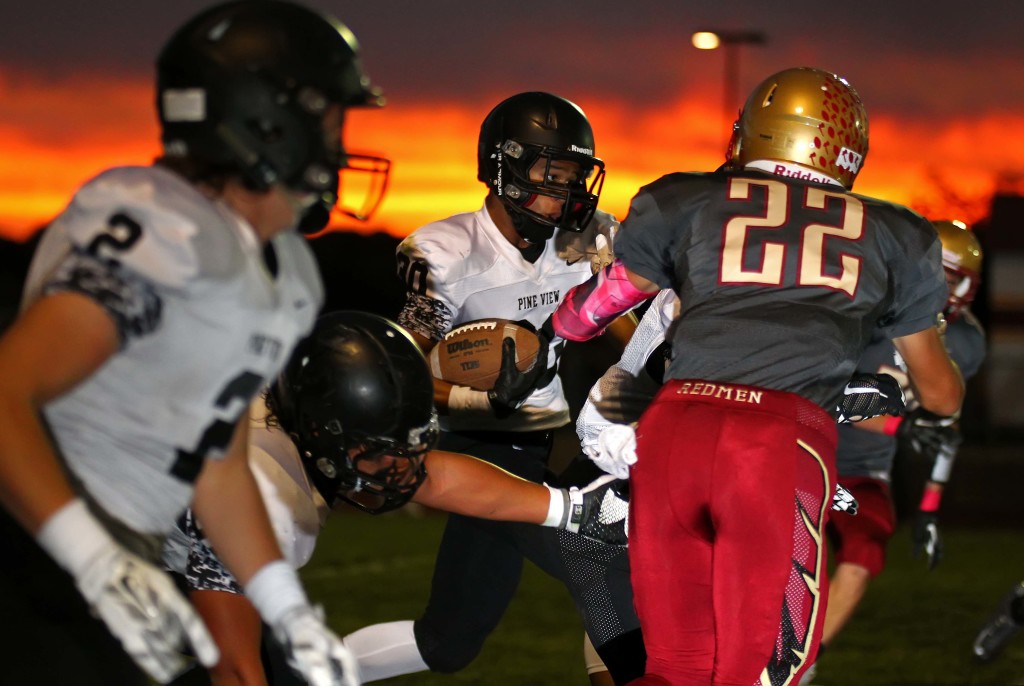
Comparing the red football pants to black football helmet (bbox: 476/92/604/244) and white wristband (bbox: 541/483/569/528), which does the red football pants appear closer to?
white wristband (bbox: 541/483/569/528)

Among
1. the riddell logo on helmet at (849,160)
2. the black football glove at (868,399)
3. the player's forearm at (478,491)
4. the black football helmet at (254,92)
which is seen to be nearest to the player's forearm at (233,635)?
the player's forearm at (478,491)

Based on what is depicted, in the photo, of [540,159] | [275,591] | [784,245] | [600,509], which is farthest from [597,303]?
[275,591]

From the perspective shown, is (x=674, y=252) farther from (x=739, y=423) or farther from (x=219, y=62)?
(x=219, y=62)

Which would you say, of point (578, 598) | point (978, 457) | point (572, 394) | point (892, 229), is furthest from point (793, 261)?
point (978, 457)

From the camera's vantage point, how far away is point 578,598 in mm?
3723

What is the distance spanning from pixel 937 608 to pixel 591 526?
13.9 ft

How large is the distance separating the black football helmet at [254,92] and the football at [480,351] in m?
1.89

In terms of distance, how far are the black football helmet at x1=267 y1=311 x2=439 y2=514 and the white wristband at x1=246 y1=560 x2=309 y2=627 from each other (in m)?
0.75

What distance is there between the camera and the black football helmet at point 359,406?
306 centimetres

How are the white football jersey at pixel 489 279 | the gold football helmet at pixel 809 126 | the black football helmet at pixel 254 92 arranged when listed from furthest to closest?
the white football jersey at pixel 489 279 → the gold football helmet at pixel 809 126 → the black football helmet at pixel 254 92

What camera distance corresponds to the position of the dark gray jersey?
9.68 ft

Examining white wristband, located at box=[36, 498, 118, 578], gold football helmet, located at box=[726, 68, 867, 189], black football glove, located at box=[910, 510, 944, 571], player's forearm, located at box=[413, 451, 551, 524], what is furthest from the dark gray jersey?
black football glove, located at box=[910, 510, 944, 571]

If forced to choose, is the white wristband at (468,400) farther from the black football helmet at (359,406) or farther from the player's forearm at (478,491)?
the black football helmet at (359,406)

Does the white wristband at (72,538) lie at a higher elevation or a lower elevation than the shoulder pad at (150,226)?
lower
